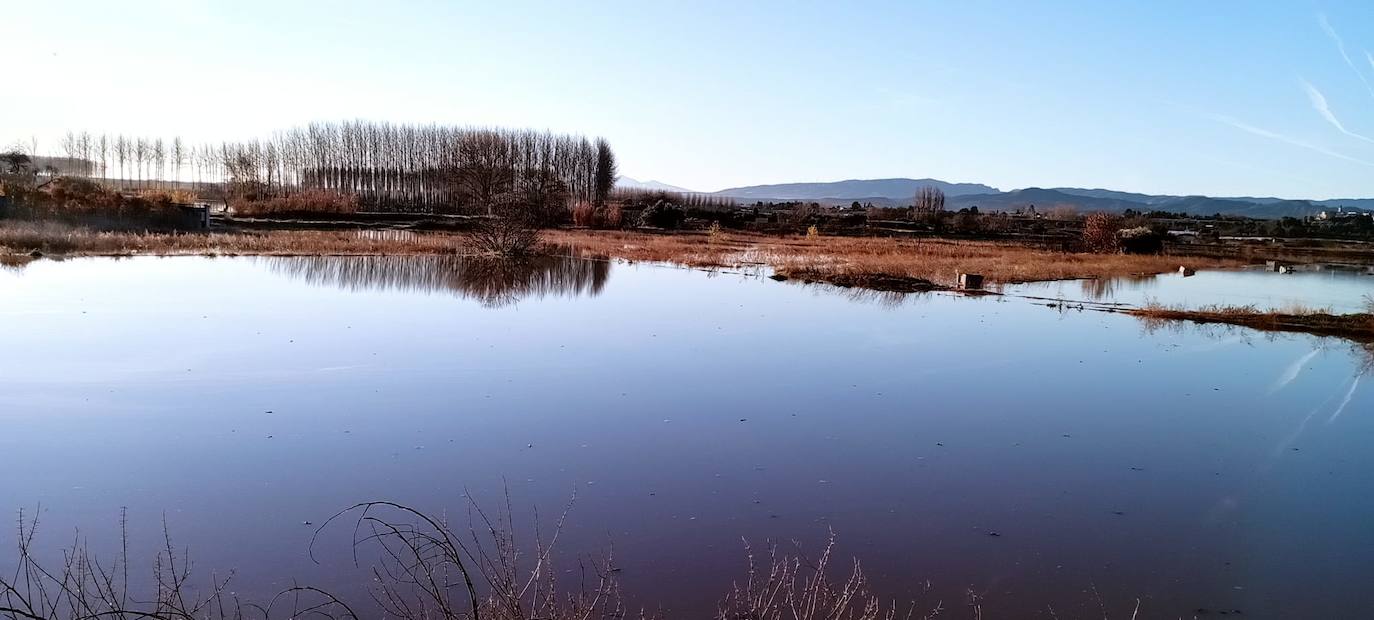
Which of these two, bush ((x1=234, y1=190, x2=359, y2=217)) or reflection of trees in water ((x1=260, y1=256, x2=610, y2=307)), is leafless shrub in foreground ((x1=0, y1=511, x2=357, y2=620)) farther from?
bush ((x1=234, y1=190, x2=359, y2=217))

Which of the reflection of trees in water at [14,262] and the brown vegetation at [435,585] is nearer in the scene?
the brown vegetation at [435,585]

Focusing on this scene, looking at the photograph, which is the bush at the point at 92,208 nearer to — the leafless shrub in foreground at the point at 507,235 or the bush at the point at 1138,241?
the leafless shrub in foreground at the point at 507,235

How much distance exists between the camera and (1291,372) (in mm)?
12734

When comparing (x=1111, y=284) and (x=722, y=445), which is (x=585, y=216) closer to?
(x=1111, y=284)

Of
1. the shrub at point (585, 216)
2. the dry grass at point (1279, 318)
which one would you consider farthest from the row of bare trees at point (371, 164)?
the dry grass at point (1279, 318)

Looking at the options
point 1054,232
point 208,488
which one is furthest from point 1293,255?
point 208,488

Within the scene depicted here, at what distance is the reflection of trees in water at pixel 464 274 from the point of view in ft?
63.7

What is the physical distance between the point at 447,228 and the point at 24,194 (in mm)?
16673

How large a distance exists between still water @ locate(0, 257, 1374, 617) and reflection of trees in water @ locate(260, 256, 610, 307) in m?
3.98

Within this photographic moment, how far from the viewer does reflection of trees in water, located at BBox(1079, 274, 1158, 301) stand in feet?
74.2

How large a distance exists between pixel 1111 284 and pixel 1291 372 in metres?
13.7

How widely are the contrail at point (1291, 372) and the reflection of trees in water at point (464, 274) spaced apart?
12645 millimetres

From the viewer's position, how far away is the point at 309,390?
372 inches

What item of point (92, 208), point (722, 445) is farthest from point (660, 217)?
point (722, 445)
